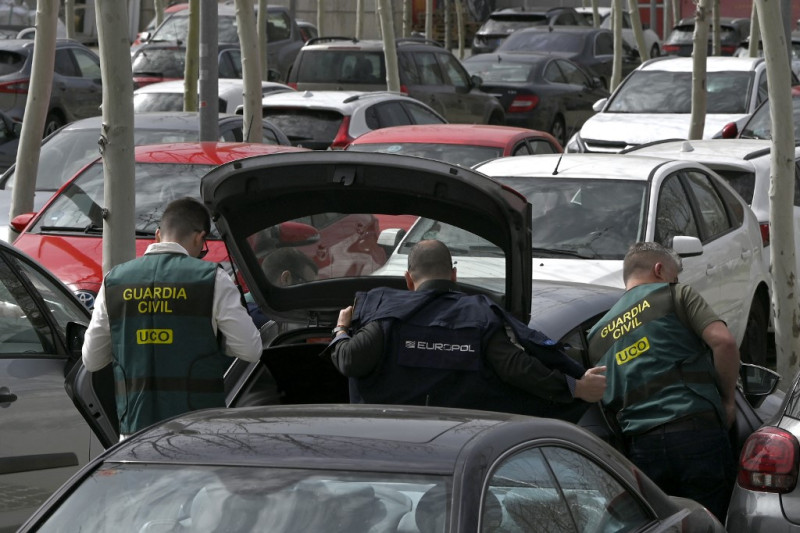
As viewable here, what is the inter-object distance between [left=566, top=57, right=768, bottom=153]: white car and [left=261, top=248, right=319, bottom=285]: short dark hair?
1194 cm

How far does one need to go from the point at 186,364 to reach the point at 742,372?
2682mm

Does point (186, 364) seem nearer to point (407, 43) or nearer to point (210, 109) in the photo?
point (210, 109)

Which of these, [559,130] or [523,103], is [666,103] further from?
[559,130]

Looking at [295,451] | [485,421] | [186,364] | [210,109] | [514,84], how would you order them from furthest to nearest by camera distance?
[514,84]
[210,109]
[186,364]
[485,421]
[295,451]

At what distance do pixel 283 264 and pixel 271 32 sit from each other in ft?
83.6

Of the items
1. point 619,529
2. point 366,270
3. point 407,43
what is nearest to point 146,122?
point 366,270

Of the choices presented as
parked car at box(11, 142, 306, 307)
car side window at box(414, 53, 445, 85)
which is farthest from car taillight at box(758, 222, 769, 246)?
car side window at box(414, 53, 445, 85)

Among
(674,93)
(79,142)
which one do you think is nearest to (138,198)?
(79,142)

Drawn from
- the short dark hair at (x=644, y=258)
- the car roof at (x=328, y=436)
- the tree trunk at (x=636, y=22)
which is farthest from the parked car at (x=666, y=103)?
the car roof at (x=328, y=436)

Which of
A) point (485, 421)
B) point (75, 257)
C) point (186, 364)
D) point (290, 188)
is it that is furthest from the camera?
point (75, 257)

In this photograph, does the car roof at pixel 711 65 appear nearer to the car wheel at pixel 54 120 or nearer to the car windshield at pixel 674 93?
the car windshield at pixel 674 93

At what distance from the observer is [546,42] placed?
102 feet

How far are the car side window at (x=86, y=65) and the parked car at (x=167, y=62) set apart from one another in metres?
1.58

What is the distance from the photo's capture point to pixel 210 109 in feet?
42.7
